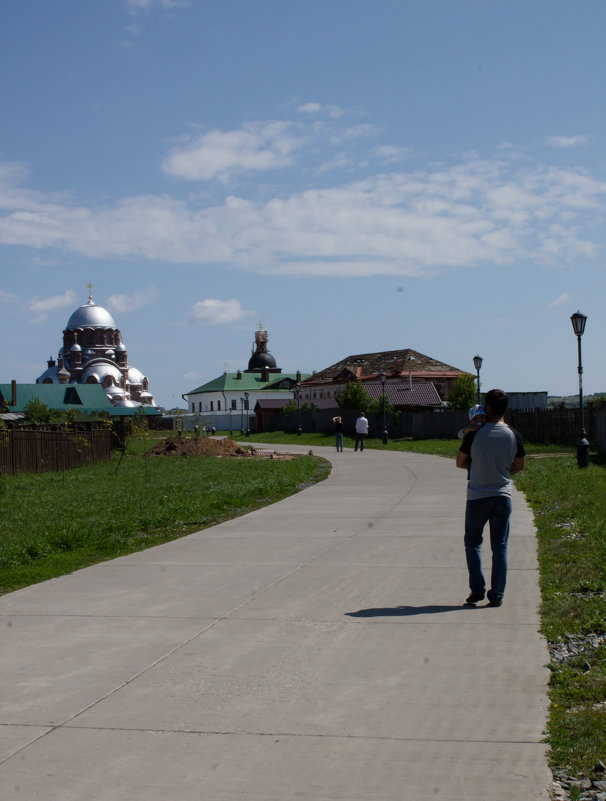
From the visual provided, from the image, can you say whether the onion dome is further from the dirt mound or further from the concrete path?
the concrete path

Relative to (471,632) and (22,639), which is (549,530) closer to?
(471,632)

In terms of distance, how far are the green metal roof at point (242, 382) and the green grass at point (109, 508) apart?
117 meters

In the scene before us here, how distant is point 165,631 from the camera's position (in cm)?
658

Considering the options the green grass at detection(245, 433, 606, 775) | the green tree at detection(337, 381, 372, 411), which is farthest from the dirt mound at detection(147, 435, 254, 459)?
the green tree at detection(337, 381, 372, 411)

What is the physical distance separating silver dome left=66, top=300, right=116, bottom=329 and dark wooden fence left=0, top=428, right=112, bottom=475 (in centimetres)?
12368

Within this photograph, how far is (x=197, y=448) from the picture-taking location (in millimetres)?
39688

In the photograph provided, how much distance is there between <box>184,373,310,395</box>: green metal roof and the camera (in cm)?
14288

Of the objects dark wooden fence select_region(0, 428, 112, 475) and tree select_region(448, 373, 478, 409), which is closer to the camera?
dark wooden fence select_region(0, 428, 112, 475)

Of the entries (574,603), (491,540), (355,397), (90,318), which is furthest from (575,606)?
(90,318)

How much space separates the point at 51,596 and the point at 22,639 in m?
1.69

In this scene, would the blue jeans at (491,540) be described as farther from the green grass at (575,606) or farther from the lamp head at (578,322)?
the lamp head at (578,322)

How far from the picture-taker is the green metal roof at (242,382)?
143 m

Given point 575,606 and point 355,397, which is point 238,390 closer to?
point 355,397

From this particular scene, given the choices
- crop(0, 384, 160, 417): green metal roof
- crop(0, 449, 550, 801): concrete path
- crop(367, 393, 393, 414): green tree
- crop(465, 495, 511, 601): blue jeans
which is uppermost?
crop(0, 384, 160, 417): green metal roof
